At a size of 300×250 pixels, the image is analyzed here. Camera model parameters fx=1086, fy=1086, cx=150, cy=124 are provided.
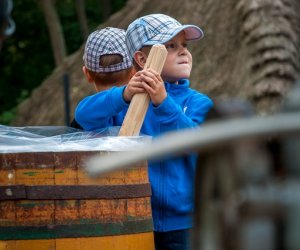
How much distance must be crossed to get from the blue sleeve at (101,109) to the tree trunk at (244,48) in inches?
384

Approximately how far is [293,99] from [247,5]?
1573 cm

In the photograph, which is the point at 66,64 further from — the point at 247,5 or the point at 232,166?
the point at 232,166

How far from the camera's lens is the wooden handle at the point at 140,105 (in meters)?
3.81

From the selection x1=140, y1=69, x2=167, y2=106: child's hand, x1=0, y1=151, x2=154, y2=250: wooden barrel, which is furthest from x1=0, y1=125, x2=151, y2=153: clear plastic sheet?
x1=140, y1=69, x2=167, y2=106: child's hand

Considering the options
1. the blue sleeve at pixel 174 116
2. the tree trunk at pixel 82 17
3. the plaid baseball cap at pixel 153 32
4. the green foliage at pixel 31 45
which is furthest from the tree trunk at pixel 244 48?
the green foliage at pixel 31 45

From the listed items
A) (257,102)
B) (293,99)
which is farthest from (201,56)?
(293,99)

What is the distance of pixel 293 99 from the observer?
1.31 meters

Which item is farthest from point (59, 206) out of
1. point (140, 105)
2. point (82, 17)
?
point (82, 17)

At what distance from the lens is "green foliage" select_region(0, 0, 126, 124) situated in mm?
35750

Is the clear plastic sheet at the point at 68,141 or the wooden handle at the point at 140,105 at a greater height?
the wooden handle at the point at 140,105

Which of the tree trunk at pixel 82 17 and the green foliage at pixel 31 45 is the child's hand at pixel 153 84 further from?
the green foliage at pixel 31 45

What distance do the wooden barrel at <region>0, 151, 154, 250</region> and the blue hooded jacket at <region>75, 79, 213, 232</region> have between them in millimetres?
230

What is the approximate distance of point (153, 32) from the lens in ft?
14.0

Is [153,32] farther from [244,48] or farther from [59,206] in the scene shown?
[244,48]
